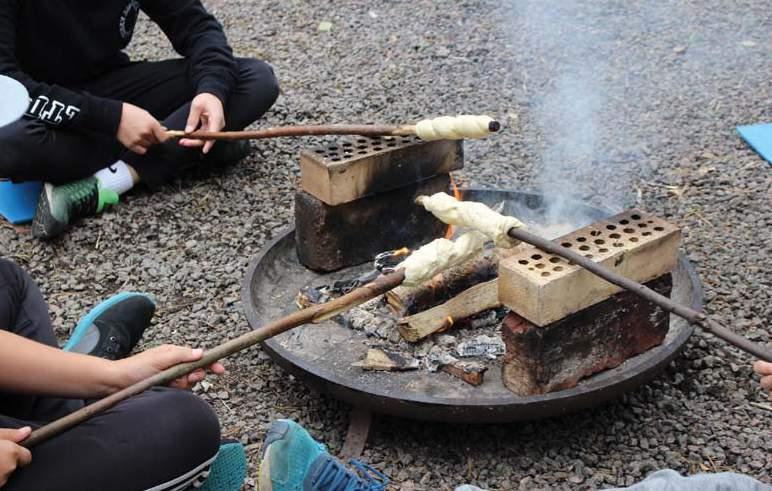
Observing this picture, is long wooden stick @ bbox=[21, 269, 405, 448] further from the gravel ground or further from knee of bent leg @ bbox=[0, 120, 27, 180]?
knee of bent leg @ bbox=[0, 120, 27, 180]

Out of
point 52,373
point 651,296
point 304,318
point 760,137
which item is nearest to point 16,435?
point 52,373

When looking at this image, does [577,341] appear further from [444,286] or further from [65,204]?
[65,204]

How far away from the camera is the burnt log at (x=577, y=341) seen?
8.55ft

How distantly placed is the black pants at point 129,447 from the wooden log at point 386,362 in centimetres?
74

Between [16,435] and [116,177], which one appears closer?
[16,435]

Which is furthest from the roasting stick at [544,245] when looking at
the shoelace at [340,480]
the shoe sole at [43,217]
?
the shoe sole at [43,217]

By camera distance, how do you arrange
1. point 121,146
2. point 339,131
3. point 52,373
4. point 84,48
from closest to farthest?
point 52,373, point 339,131, point 84,48, point 121,146

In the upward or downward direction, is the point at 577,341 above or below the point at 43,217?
above

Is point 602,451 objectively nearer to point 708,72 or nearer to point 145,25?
point 708,72

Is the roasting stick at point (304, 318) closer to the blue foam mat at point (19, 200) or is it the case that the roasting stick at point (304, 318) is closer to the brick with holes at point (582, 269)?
the brick with holes at point (582, 269)

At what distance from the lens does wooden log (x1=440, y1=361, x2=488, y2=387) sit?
9.20 feet

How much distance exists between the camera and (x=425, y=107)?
5.42m

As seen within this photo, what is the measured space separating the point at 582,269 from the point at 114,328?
170cm

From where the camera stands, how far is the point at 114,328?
10.2ft
